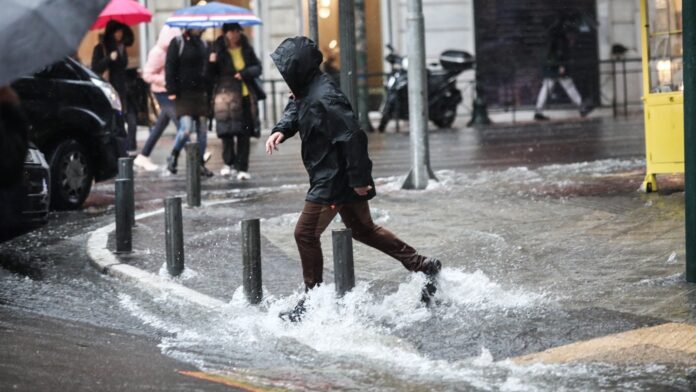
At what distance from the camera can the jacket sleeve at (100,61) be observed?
1986 cm

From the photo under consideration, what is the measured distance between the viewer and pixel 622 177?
15.3 metres

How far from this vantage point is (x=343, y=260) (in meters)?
8.05

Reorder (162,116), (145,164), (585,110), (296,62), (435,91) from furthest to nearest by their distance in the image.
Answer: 1. (585,110)
2. (435,91)
3. (145,164)
4. (162,116)
5. (296,62)

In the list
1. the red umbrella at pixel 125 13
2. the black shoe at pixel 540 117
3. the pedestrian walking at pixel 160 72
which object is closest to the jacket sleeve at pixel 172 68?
the pedestrian walking at pixel 160 72

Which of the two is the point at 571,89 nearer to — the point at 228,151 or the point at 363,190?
the point at 228,151

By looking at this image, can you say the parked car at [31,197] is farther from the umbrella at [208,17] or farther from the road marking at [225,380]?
the umbrella at [208,17]

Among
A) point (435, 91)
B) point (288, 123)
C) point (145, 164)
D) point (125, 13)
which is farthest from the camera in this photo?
point (435, 91)

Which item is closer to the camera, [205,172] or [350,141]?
[350,141]

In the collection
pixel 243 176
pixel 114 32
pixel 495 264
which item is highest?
pixel 114 32

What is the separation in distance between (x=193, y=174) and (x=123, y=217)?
2788mm

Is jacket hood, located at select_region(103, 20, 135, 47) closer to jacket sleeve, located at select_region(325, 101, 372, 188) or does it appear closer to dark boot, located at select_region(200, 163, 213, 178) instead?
dark boot, located at select_region(200, 163, 213, 178)

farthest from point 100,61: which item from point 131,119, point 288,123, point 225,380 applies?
point 225,380

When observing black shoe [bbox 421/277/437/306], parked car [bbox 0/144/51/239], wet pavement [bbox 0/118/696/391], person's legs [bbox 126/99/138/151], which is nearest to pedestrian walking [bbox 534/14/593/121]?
person's legs [bbox 126/99/138/151]

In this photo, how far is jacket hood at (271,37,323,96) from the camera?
8125 mm
